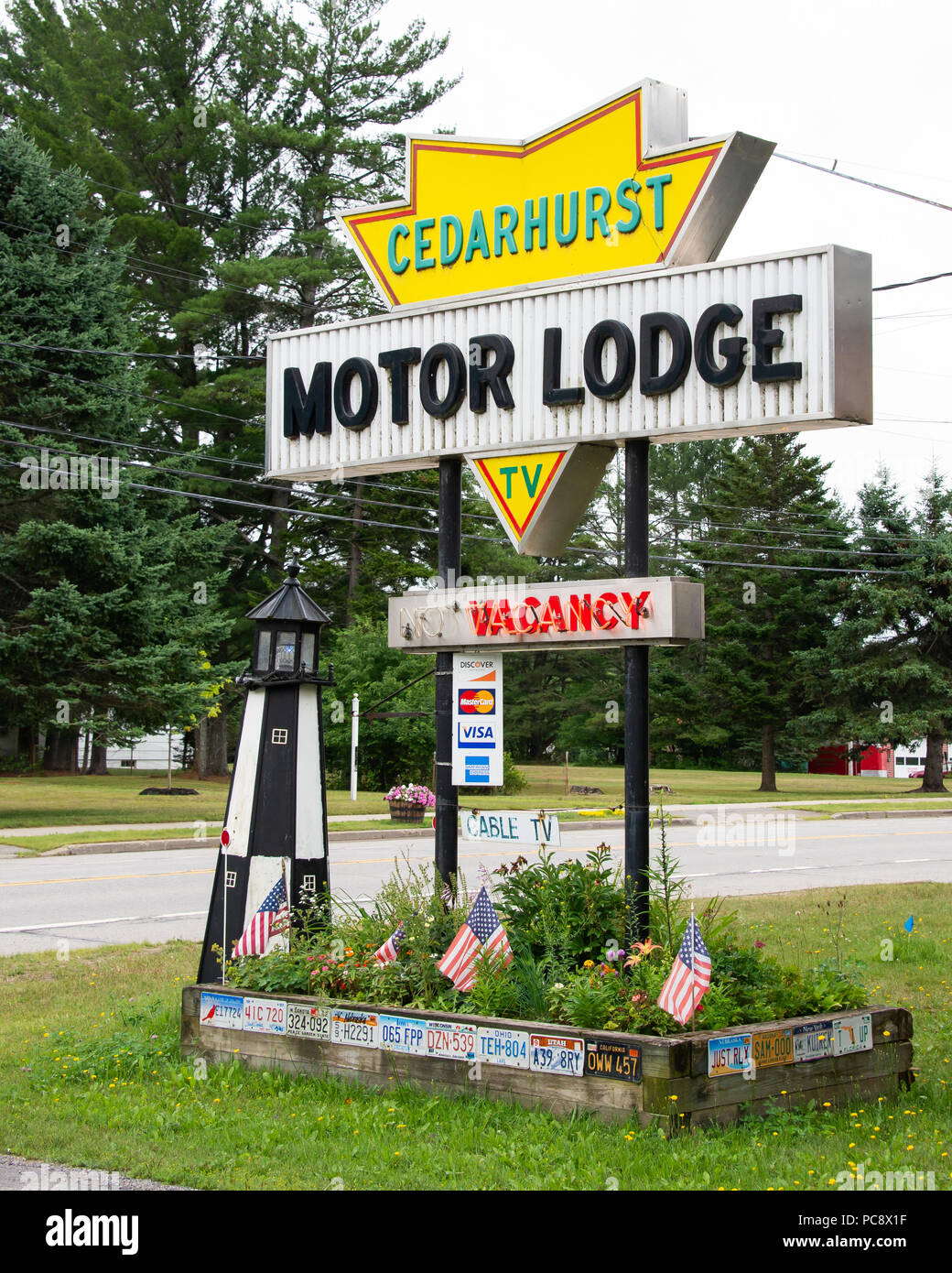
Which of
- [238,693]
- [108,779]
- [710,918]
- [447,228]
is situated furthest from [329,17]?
[710,918]

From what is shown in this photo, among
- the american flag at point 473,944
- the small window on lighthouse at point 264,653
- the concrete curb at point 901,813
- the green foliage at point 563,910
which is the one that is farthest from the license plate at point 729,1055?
the concrete curb at point 901,813

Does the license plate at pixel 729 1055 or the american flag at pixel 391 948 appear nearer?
the license plate at pixel 729 1055

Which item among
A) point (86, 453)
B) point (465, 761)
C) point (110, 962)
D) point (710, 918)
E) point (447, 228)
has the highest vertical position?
point (86, 453)

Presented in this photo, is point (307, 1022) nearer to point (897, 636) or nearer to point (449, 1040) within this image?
point (449, 1040)

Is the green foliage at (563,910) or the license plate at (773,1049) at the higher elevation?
the green foliage at (563,910)

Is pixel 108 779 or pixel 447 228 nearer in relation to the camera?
pixel 447 228

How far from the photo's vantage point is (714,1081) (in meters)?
6.01

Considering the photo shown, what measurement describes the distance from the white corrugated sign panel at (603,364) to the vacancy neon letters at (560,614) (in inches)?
40.0

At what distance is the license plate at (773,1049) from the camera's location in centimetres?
623

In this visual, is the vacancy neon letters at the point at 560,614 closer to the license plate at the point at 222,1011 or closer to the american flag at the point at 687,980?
the american flag at the point at 687,980

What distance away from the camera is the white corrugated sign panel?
288 inches
